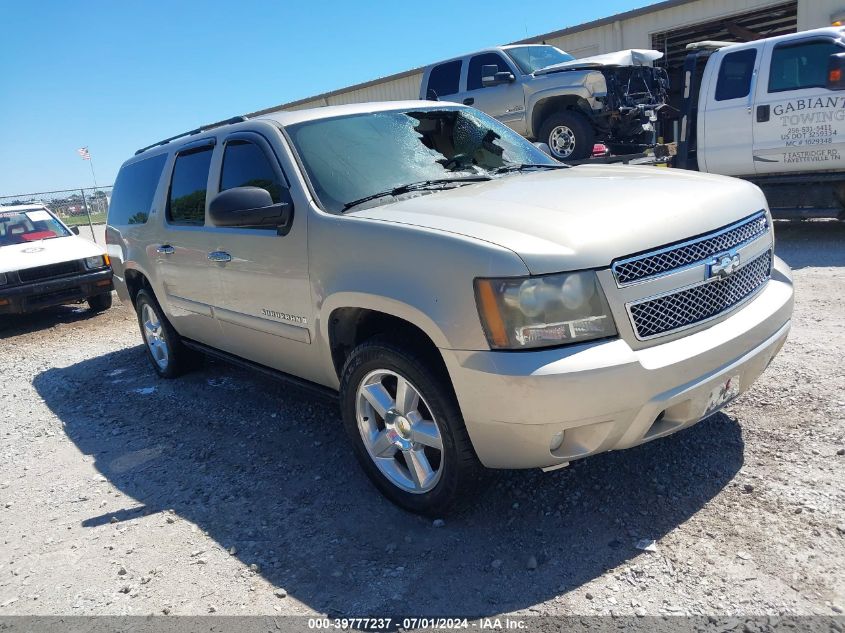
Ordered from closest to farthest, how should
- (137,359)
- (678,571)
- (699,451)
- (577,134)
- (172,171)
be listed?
(678,571) → (699,451) → (172,171) → (137,359) → (577,134)

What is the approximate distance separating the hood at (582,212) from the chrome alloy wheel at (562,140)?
7163mm

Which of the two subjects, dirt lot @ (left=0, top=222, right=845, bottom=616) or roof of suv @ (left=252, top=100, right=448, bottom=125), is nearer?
dirt lot @ (left=0, top=222, right=845, bottom=616)

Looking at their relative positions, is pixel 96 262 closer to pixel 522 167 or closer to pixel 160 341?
pixel 160 341

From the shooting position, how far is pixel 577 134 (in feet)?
33.6

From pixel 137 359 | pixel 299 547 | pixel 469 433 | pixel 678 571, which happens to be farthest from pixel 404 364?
pixel 137 359

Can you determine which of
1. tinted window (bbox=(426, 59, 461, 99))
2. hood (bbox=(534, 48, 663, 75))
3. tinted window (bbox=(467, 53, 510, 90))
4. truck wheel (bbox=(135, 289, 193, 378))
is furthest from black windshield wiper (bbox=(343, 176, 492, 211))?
tinted window (bbox=(426, 59, 461, 99))

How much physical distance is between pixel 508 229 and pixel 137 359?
17.4 feet

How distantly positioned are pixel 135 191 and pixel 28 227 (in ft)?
17.9

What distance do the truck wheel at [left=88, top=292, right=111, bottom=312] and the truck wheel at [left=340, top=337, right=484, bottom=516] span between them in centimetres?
768

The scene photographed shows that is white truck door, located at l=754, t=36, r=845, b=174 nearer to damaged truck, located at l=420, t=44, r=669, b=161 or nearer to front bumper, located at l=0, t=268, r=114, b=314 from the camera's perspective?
damaged truck, located at l=420, t=44, r=669, b=161

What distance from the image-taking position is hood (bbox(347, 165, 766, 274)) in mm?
2533

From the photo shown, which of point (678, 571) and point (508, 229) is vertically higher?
point (508, 229)

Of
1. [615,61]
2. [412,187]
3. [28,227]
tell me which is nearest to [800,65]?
[615,61]

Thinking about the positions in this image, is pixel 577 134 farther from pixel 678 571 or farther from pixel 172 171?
pixel 678 571
